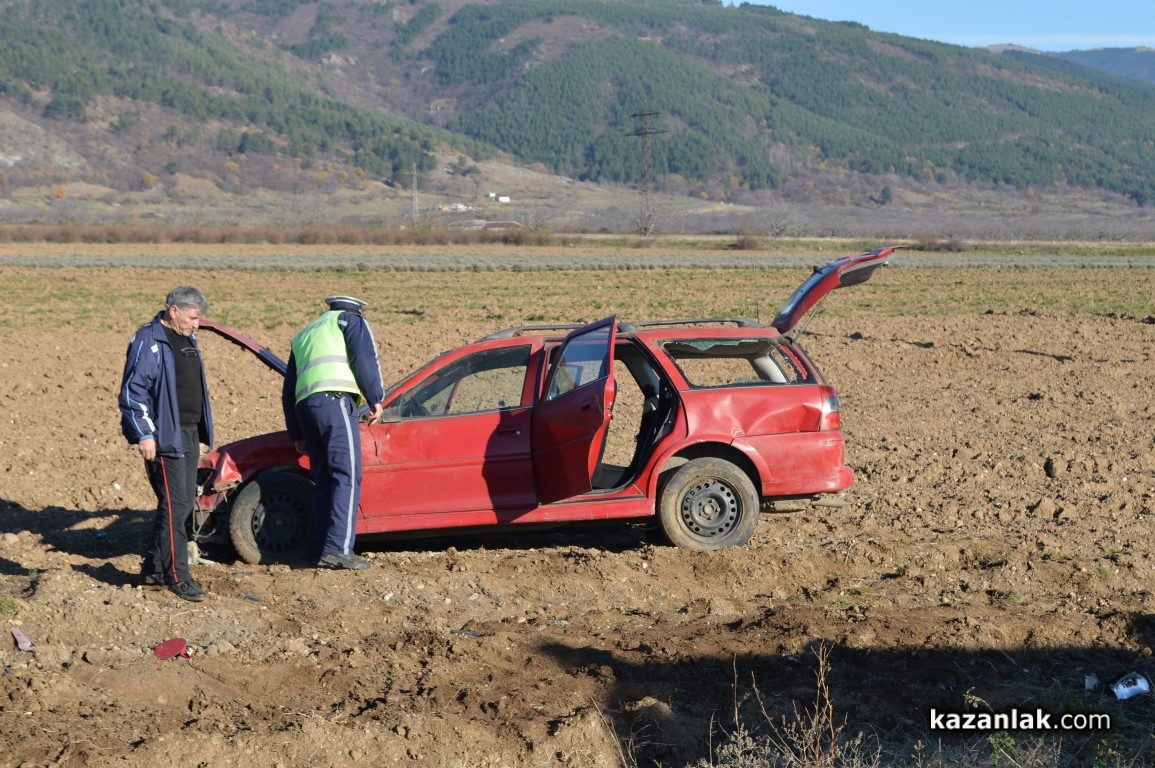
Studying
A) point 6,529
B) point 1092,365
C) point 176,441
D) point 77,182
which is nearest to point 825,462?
point 176,441

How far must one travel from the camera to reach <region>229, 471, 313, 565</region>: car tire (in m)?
8.49

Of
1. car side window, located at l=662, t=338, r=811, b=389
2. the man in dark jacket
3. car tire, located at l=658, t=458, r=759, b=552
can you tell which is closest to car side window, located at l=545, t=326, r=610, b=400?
car side window, located at l=662, t=338, r=811, b=389

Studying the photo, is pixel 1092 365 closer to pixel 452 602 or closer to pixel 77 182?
pixel 452 602

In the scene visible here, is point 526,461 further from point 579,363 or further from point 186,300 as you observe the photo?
point 186,300

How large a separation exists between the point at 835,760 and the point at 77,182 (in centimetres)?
13976

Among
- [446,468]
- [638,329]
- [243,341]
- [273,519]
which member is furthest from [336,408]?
[638,329]

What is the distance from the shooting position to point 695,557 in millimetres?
8266

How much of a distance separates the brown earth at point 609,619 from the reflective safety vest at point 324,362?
1.16m

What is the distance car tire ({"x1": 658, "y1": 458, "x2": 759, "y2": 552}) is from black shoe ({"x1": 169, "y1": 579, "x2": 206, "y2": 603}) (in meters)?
2.97

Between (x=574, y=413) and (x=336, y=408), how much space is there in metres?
1.47

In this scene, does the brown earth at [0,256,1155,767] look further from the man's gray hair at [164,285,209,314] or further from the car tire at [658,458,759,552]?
the man's gray hair at [164,285,209,314]

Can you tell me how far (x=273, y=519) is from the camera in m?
8.56

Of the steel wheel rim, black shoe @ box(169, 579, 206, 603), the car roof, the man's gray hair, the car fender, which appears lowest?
black shoe @ box(169, 579, 206, 603)

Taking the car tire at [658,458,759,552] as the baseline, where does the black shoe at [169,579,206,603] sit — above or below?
→ below
